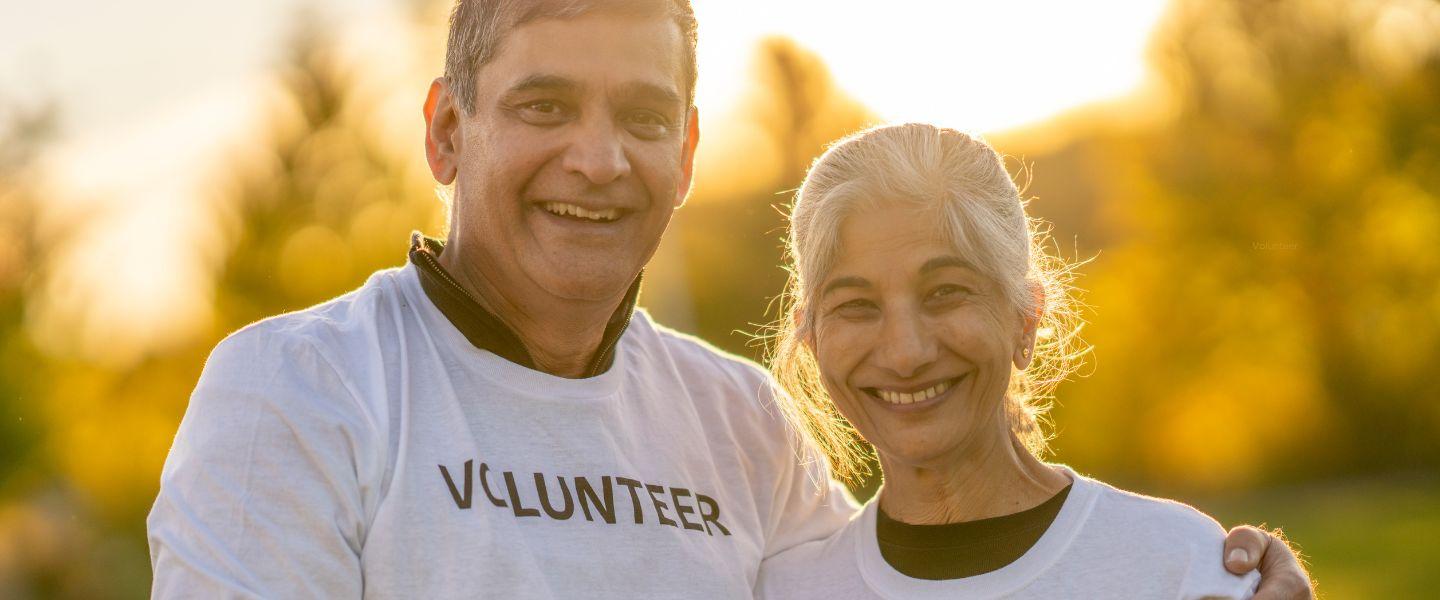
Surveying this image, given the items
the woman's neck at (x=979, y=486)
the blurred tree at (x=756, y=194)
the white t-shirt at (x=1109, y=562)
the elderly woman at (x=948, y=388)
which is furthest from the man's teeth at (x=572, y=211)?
the blurred tree at (x=756, y=194)

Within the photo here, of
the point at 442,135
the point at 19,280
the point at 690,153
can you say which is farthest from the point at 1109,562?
the point at 19,280

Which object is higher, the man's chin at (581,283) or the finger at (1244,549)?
the man's chin at (581,283)

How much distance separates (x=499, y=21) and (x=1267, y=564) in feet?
7.42

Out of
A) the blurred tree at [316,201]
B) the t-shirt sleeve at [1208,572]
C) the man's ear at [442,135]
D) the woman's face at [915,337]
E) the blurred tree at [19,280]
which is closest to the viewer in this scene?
the t-shirt sleeve at [1208,572]

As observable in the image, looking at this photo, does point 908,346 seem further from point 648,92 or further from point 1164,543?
point 648,92

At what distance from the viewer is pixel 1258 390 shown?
82.4 ft

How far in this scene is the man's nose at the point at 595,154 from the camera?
347 cm

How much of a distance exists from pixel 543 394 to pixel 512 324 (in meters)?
0.25

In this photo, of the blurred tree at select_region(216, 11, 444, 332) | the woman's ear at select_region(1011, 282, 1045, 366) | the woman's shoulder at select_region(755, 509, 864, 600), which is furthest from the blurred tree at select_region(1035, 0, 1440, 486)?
the woman's ear at select_region(1011, 282, 1045, 366)

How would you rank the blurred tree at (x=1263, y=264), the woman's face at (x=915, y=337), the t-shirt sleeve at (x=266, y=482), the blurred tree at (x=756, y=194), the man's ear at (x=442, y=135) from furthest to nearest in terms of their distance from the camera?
the blurred tree at (x=1263, y=264) → the blurred tree at (x=756, y=194) → the man's ear at (x=442, y=135) → the woman's face at (x=915, y=337) → the t-shirt sleeve at (x=266, y=482)

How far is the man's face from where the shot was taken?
11.3 ft

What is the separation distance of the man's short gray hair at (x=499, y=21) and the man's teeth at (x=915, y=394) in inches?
38.3

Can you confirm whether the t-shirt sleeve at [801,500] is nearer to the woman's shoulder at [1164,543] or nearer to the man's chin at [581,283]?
the man's chin at [581,283]

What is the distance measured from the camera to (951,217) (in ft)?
11.1
